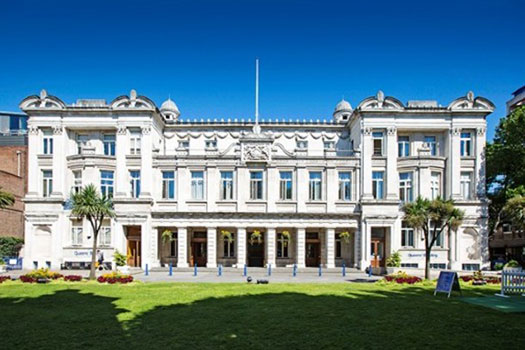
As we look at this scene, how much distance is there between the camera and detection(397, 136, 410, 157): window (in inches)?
1684

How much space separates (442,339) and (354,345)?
8.65 ft

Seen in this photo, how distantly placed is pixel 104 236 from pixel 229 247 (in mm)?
11712

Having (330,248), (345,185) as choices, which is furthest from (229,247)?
(345,185)

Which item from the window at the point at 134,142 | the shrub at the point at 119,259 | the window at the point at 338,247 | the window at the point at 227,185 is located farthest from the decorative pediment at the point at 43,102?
the window at the point at 338,247

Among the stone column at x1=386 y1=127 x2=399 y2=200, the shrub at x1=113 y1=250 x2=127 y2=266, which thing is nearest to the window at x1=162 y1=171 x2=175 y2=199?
the shrub at x1=113 y1=250 x2=127 y2=266

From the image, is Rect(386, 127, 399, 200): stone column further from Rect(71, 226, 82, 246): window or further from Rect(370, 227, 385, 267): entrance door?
Rect(71, 226, 82, 246): window

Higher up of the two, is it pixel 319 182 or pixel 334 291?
pixel 319 182

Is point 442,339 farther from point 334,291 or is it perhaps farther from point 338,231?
point 338,231

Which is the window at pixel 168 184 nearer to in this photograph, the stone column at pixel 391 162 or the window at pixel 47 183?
the window at pixel 47 183

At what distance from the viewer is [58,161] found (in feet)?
135

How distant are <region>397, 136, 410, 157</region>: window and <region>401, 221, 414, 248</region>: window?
22.3 feet

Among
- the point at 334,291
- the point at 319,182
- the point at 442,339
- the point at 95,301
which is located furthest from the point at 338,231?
the point at 442,339

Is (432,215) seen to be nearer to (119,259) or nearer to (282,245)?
(282,245)

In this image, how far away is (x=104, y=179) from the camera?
135 feet
